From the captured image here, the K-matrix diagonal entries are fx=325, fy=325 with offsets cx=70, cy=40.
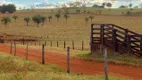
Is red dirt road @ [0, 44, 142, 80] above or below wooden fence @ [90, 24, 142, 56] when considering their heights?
below

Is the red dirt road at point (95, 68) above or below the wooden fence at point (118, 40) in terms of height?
below

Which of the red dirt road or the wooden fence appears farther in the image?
the wooden fence

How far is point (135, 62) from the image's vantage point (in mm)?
22375

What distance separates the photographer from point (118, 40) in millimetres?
25703

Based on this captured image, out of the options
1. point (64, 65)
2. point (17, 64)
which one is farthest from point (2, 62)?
point (64, 65)

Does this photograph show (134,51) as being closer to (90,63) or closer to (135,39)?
(135,39)

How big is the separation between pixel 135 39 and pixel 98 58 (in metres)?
3.14

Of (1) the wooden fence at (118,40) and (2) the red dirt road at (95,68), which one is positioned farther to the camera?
(1) the wooden fence at (118,40)

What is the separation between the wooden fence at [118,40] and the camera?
24422 millimetres

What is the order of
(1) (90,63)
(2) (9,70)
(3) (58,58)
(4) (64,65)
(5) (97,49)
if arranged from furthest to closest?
(5) (97,49)
(3) (58,58)
(1) (90,63)
(4) (64,65)
(2) (9,70)

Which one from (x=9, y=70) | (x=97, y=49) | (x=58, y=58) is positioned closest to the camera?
(x=9, y=70)

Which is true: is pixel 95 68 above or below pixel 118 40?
below

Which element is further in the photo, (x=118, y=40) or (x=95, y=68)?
(x=118, y=40)

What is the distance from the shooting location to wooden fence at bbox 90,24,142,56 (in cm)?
2442
